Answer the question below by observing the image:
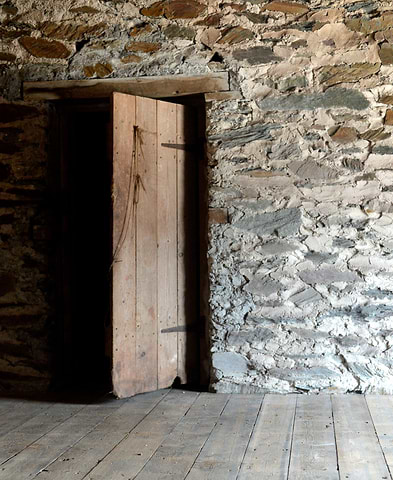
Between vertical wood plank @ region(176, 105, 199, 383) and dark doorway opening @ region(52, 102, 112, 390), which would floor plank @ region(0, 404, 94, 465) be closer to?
dark doorway opening @ region(52, 102, 112, 390)

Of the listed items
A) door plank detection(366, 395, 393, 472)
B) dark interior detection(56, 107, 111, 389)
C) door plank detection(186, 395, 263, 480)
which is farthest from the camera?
dark interior detection(56, 107, 111, 389)

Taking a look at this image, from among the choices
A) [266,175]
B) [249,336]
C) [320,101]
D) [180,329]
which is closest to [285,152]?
[266,175]

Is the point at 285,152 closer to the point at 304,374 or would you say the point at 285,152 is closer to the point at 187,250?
the point at 187,250

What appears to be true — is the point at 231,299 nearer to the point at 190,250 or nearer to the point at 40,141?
the point at 190,250

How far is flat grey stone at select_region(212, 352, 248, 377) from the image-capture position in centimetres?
397

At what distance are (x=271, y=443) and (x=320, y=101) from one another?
215 centimetres

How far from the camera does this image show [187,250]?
164 inches

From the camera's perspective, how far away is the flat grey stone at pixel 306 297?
3939 mm

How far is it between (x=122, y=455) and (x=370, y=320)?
186 centimetres

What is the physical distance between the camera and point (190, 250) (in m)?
4.18

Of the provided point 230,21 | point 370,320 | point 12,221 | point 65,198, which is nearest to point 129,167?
point 65,198

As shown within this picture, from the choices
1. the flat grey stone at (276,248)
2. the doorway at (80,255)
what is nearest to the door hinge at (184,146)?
the doorway at (80,255)

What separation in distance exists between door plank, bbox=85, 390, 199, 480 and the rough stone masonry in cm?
42

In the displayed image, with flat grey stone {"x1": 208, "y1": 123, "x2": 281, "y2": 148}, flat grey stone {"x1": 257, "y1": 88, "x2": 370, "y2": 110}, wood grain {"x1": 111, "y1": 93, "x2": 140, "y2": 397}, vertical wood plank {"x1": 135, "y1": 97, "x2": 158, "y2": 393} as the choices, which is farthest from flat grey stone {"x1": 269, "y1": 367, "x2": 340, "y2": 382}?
flat grey stone {"x1": 257, "y1": 88, "x2": 370, "y2": 110}
